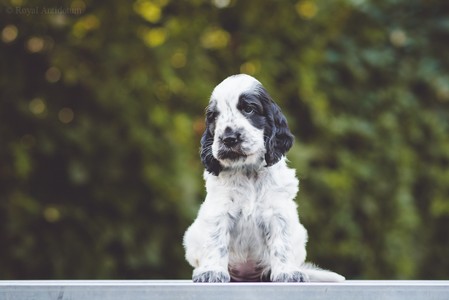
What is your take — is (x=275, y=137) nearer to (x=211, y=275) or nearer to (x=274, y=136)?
(x=274, y=136)

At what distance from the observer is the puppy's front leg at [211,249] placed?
2600 mm

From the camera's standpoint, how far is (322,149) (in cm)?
648

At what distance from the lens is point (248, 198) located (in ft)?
8.92

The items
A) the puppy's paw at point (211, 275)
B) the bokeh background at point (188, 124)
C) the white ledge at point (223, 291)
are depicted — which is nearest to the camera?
the white ledge at point (223, 291)

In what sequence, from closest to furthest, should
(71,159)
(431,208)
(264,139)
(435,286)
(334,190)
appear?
(435,286) → (264,139) → (71,159) → (334,190) → (431,208)

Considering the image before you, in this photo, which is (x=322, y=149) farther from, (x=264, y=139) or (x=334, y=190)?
(x=264, y=139)

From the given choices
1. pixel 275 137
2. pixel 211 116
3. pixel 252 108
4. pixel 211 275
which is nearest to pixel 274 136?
pixel 275 137

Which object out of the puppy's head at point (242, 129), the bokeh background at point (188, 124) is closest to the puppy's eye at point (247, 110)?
the puppy's head at point (242, 129)

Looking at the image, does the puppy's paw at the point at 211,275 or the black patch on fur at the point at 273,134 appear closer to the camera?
the puppy's paw at the point at 211,275

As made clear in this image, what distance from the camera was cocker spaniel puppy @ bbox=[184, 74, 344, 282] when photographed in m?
2.65

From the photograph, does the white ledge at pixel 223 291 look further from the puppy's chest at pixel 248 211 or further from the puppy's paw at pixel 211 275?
the puppy's chest at pixel 248 211

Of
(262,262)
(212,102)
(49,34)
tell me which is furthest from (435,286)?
(49,34)

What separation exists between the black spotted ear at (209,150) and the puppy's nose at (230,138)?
0.13 m

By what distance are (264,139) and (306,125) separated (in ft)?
12.9
